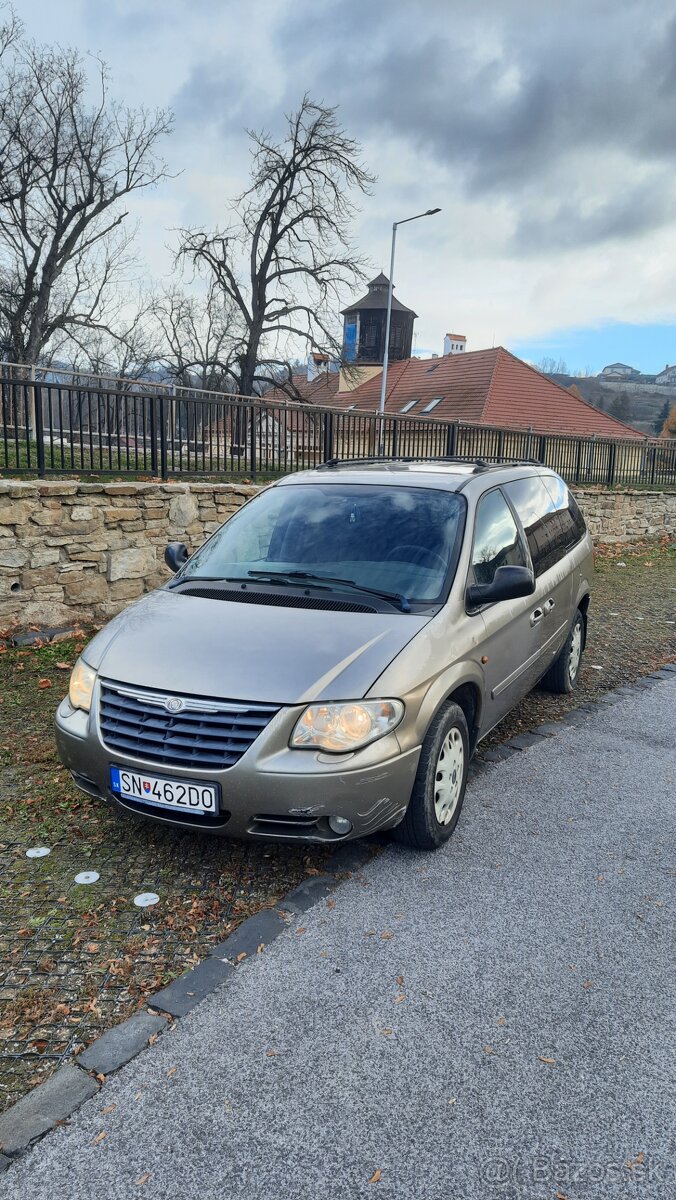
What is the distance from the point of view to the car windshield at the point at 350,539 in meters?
4.15

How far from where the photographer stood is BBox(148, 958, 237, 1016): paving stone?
105 inches

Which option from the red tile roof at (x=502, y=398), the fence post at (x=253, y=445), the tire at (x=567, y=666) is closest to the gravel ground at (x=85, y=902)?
the tire at (x=567, y=666)

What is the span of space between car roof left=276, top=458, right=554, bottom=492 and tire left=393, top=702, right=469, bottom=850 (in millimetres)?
1519

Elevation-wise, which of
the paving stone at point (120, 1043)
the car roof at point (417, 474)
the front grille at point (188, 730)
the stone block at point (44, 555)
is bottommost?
the paving stone at point (120, 1043)

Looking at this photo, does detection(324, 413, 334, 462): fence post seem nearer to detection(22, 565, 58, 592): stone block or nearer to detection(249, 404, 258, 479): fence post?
detection(249, 404, 258, 479): fence post

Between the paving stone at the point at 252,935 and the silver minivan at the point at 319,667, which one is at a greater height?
the silver minivan at the point at 319,667

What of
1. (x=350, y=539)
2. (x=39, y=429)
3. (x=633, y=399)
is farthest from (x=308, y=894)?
(x=633, y=399)

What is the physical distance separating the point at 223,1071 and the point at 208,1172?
0.34 metres

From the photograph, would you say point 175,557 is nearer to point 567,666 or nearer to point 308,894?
point 308,894

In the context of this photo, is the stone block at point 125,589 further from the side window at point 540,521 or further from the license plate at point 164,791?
the license plate at point 164,791

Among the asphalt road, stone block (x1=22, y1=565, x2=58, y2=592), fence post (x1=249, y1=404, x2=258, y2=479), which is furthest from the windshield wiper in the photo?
fence post (x1=249, y1=404, x2=258, y2=479)

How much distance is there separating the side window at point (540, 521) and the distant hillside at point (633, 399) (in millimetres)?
86480

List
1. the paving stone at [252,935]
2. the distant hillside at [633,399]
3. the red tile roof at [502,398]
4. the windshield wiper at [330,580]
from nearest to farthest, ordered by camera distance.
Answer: the paving stone at [252,935], the windshield wiper at [330,580], the red tile roof at [502,398], the distant hillside at [633,399]

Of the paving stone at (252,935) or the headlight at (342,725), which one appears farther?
the headlight at (342,725)
